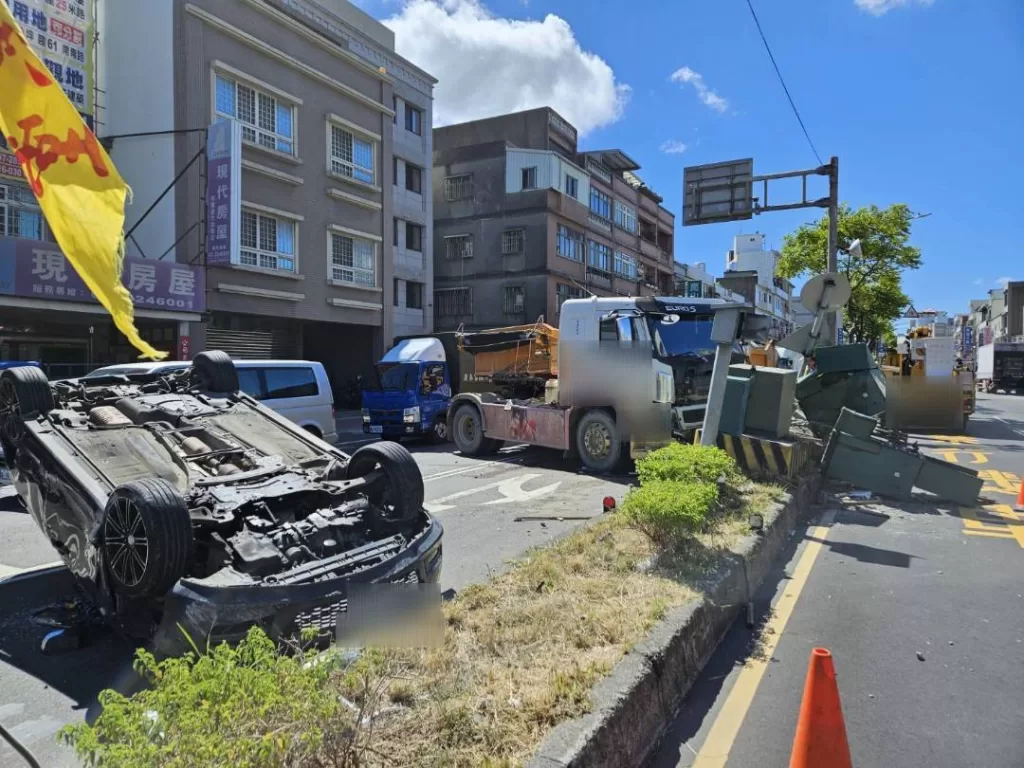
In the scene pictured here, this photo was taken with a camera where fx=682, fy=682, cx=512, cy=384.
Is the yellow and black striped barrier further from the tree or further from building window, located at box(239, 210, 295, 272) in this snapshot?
the tree

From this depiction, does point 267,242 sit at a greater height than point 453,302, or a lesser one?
greater

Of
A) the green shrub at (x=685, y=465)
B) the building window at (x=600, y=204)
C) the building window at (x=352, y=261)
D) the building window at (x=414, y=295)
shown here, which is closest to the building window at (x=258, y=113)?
the building window at (x=352, y=261)

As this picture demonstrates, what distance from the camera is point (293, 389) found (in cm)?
1204

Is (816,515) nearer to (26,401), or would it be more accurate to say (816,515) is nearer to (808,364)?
(808,364)

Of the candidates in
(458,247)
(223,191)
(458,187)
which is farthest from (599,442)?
(458,187)

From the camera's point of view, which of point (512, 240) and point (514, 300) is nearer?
point (514, 300)


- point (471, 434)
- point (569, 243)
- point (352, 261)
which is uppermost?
point (569, 243)

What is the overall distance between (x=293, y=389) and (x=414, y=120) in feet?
65.0

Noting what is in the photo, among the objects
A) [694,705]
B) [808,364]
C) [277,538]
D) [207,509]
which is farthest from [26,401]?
[808,364]

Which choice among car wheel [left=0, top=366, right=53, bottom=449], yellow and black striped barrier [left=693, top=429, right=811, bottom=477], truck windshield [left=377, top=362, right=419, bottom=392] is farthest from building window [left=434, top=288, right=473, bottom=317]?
car wheel [left=0, top=366, right=53, bottom=449]

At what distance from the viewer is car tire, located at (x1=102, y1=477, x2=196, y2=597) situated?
3607 mm

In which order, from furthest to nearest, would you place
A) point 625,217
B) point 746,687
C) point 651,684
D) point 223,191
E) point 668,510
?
point 625,217
point 223,191
point 668,510
point 746,687
point 651,684

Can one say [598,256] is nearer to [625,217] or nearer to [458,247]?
[625,217]

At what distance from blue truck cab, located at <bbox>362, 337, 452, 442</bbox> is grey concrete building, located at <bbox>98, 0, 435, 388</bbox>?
5533 mm
